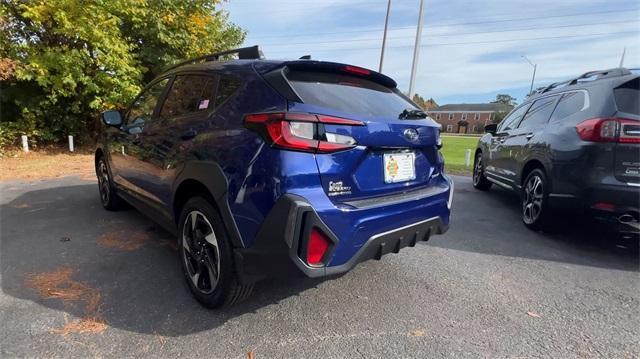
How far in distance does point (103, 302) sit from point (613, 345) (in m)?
3.36

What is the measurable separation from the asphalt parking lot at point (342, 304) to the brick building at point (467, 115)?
3445 inches

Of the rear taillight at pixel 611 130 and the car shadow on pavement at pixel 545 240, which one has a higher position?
the rear taillight at pixel 611 130

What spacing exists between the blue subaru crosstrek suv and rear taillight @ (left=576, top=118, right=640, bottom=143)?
173 centimetres

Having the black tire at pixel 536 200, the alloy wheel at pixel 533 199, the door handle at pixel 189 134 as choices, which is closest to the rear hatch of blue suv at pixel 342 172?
the door handle at pixel 189 134

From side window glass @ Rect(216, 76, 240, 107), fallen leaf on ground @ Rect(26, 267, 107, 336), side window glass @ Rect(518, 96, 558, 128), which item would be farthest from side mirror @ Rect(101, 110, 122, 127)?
side window glass @ Rect(518, 96, 558, 128)

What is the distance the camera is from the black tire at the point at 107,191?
4.76 meters

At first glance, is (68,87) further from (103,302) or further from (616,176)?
(616,176)

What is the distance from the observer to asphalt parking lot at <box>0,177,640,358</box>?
2.19 metres

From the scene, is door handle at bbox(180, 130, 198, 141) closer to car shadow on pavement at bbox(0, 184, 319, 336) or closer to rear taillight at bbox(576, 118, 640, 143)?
car shadow on pavement at bbox(0, 184, 319, 336)

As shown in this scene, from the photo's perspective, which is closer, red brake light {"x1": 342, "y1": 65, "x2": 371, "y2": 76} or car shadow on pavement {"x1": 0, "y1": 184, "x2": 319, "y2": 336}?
car shadow on pavement {"x1": 0, "y1": 184, "x2": 319, "y2": 336}

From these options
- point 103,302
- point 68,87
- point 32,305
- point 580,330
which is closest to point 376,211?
point 580,330

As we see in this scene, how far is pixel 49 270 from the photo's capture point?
3.10m

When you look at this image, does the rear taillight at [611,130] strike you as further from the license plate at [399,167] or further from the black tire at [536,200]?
the license plate at [399,167]

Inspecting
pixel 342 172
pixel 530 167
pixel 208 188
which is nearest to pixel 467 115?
pixel 530 167
